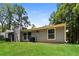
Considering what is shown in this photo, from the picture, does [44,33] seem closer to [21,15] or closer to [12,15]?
[21,15]

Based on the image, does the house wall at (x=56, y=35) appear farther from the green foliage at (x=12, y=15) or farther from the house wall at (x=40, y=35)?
the green foliage at (x=12, y=15)

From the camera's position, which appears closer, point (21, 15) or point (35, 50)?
point (35, 50)

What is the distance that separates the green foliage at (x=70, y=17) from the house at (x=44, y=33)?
19.7 inches

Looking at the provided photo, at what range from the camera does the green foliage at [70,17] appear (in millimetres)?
16656

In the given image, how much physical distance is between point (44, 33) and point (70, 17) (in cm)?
227

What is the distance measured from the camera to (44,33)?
17969 millimetres

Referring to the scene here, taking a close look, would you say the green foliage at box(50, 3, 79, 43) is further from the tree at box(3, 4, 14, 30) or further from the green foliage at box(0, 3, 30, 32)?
the tree at box(3, 4, 14, 30)

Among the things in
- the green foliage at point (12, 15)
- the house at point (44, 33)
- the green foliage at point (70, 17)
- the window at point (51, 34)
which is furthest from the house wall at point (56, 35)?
the green foliage at point (12, 15)

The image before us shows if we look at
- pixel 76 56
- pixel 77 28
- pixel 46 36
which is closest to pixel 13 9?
pixel 46 36

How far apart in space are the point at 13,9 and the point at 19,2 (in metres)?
1.66

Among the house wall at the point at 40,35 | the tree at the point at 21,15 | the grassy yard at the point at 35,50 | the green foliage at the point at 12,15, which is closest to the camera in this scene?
the grassy yard at the point at 35,50

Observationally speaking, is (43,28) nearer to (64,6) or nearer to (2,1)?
(64,6)

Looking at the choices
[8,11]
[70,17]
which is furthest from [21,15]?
[70,17]

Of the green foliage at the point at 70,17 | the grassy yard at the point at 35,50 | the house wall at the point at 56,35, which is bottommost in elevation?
the grassy yard at the point at 35,50
